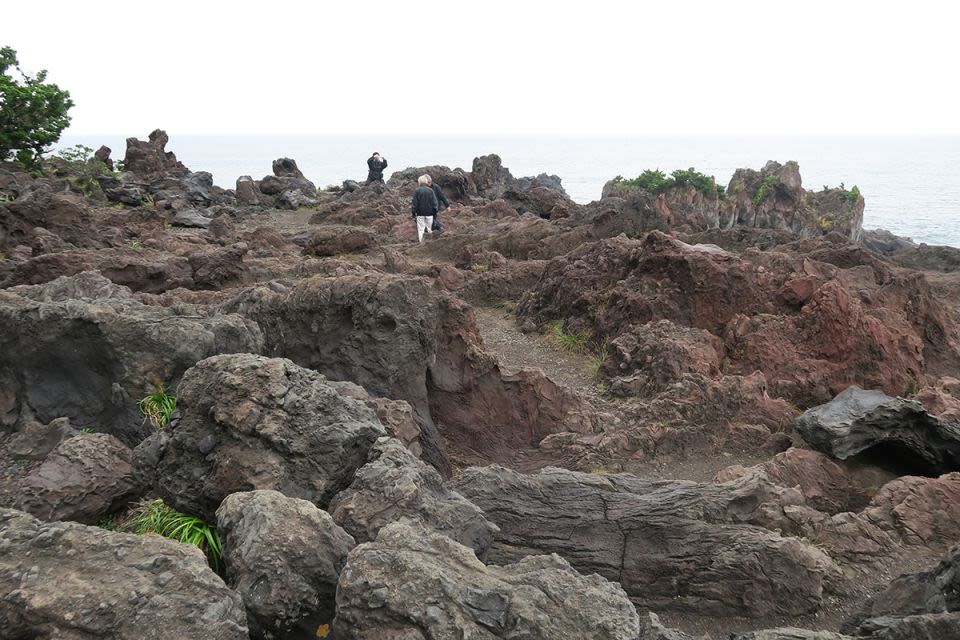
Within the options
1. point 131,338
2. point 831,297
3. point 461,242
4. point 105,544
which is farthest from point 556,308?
point 105,544

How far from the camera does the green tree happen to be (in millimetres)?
26734

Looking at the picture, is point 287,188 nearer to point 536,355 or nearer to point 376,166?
point 376,166

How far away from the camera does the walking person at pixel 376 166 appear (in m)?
35.2

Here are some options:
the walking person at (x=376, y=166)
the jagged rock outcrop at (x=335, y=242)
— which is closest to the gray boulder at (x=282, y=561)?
the jagged rock outcrop at (x=335, y=242)

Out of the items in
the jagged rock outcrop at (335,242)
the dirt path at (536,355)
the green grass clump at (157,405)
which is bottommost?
the dirt path at (536,355)

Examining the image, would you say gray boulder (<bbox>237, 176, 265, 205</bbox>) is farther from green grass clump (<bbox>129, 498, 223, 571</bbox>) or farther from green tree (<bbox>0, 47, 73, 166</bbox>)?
green grass clump (<bbox>129, 498, 223, 571</bbox>)

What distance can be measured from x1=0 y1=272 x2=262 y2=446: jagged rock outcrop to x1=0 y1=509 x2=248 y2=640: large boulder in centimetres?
290

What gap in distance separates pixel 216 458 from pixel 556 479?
10.0 feet

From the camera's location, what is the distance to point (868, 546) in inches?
259

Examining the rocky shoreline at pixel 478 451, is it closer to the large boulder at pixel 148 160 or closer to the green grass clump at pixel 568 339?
the green grass clump at pixel 568 339

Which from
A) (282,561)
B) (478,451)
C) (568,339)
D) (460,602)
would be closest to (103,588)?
(282,561)

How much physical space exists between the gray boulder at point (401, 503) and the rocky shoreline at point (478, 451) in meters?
0.02

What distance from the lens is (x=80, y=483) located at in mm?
5203

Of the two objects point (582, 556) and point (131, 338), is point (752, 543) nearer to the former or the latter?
point (582, 556)
